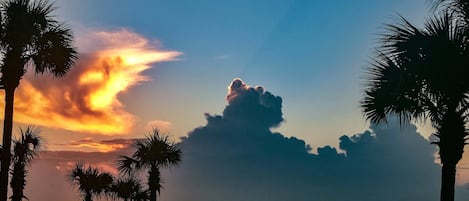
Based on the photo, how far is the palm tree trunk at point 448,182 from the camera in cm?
2491

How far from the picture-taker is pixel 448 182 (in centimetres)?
2488

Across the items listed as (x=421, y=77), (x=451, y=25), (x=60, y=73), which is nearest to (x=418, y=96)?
(x=421, y=77)

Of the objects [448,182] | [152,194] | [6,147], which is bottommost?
[152,194]

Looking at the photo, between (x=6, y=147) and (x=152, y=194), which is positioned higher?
(x=6, y=147)

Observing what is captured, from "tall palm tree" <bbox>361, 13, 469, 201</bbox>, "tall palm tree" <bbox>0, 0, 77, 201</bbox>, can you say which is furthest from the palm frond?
"tall palm tree" <bbox>361, 13, 469, 201</bbox>

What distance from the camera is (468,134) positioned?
82.5 ft

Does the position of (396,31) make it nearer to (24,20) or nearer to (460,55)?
(460,55)

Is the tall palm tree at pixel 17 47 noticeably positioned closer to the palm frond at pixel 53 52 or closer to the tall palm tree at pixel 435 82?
the palm frond at pixel 53 52

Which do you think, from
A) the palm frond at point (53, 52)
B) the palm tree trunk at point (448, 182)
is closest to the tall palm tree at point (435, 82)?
the palm tree trunk at point (448, 182)

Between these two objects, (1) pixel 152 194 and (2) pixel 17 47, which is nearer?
(2) pixel 17 47

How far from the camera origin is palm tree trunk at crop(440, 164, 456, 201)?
81.7ft

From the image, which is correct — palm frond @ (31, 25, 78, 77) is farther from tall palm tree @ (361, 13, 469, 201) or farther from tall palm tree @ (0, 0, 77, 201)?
tall palm tree @ (361, 13, 469, 201)

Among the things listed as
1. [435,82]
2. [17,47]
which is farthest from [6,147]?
[435,82]

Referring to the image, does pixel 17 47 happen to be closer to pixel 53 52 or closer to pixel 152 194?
pixel 53 52
